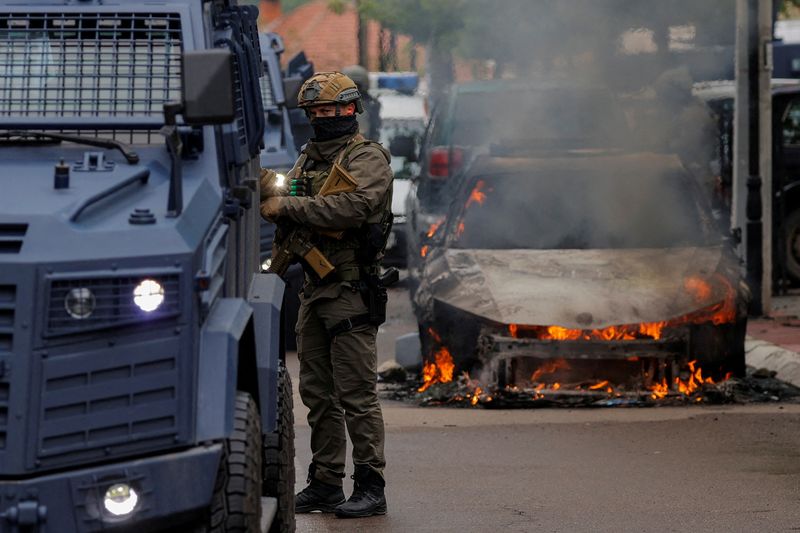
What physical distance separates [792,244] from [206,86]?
576 inches

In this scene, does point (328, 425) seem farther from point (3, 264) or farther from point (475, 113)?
point (475, 113)

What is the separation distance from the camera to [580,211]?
12016mm

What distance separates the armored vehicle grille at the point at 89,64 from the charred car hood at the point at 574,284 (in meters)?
4.53

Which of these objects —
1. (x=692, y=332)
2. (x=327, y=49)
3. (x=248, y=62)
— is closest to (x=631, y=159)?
(x=692, y=332)

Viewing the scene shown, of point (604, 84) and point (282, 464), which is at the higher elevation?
point (604, 84)

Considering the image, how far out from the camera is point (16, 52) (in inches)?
259

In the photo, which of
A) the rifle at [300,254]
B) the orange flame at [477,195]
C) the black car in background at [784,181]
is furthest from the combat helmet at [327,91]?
the black car in background at [784,181]

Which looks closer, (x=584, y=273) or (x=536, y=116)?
(x=584, y=273)

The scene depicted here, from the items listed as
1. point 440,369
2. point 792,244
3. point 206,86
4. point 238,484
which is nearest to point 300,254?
point 206,86

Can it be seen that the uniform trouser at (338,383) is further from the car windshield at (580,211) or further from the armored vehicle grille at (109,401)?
the car windshield at (580,211)

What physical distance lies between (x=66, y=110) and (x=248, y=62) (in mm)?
1025

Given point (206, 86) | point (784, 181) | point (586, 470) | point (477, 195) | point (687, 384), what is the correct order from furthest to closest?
point (784, 181) < point (477, 195) < point (687, 384) < point (586, 470) < point (206, 86)

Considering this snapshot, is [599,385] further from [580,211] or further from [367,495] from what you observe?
[367,495]

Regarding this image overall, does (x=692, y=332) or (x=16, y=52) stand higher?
(x=16, y=52)
